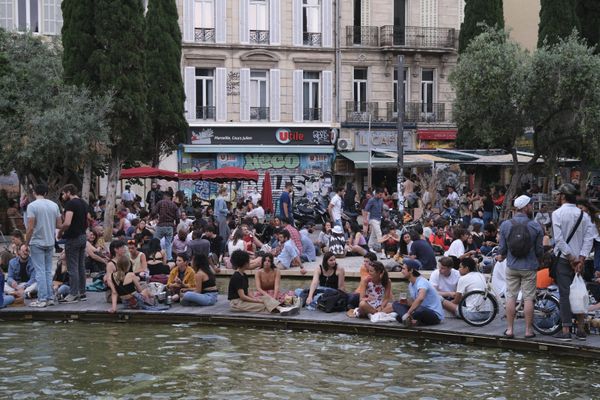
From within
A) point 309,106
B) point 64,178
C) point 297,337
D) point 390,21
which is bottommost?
point 297,337

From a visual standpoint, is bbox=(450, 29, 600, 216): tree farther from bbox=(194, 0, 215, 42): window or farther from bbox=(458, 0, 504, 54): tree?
bbox=(194, 0, 215, 42): window

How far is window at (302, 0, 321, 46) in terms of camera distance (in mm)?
44438

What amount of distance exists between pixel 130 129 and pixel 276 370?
1784 centimetres

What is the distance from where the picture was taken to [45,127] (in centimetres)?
2645

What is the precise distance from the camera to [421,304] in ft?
46.2

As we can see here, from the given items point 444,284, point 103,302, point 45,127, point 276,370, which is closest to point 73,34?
point 45,127

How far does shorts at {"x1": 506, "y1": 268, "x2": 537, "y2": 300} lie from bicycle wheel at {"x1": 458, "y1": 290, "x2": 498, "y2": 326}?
0.89 meters

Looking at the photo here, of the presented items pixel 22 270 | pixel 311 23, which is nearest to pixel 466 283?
pixel 22 270

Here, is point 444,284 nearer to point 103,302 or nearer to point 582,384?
point 582,384

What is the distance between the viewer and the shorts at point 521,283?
504 inches

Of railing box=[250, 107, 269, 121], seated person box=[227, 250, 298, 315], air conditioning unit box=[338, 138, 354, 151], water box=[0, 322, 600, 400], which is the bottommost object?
water box=[0, 322, 600, 400]

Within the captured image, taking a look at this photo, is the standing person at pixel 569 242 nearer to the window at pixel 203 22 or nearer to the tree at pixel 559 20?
the tree at pixel 559 20

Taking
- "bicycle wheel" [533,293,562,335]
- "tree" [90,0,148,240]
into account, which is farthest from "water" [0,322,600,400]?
"tree" [90,0,148,240]

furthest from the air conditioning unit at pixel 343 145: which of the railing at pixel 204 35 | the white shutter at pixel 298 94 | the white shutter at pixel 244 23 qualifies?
the railing at pixel 204 35
